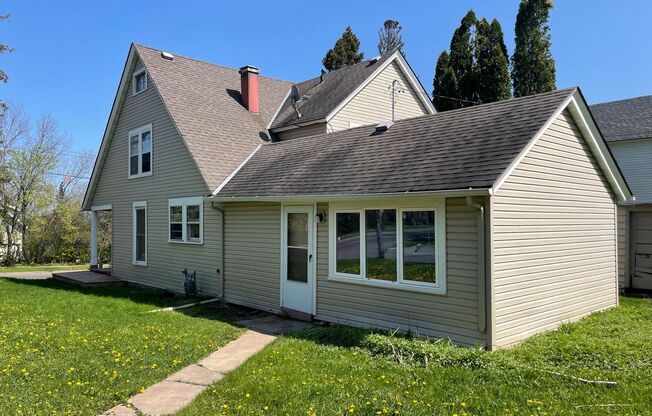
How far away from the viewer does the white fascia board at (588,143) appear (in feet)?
22.9

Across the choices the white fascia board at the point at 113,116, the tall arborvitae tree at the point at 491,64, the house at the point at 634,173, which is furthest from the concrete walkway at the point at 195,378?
the tall arborvitae tree at the point at 491,64

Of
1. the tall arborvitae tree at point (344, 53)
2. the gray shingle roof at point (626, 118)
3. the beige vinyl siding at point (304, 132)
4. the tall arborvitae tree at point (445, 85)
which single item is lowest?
the beige vinyl siding at point (304, 132)

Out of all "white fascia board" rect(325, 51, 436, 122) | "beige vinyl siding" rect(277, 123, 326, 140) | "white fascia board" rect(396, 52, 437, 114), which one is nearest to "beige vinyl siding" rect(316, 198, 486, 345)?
"beige vinyl siding" rect(277, 123, 326, 140)

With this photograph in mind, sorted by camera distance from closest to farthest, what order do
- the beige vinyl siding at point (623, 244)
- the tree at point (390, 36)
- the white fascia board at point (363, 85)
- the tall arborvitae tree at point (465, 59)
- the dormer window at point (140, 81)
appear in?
the beige vinyl siding at point (623, 244) < the white fascia board at point (363, 85) < the dormer window at point (140, 81) < the tall arborvitae tree at point (465, 59) < the tree at point (390, 36)

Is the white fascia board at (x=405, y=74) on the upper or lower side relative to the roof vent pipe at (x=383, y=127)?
upper

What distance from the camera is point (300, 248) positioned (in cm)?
984

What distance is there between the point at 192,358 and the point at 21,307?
642cm

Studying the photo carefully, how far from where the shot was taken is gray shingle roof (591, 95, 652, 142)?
1728 cm

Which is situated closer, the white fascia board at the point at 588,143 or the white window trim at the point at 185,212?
the white fascia board at the point at 588,143

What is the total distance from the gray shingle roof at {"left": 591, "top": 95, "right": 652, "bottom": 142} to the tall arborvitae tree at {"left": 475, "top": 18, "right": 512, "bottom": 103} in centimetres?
473

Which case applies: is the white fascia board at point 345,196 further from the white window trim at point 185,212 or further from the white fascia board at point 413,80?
the white fascia board at point 413,80

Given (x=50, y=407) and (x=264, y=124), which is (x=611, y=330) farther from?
(x=264, y=124)

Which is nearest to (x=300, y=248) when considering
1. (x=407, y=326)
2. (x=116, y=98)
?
(x=407, y=326)

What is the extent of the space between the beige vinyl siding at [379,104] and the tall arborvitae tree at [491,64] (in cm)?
861
